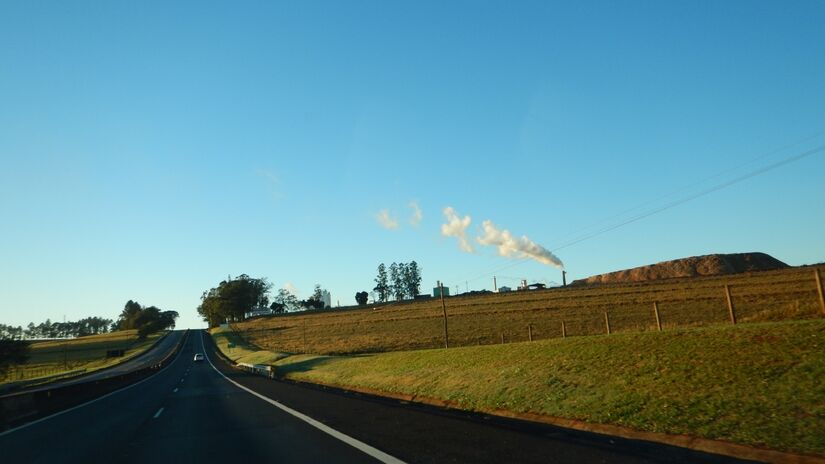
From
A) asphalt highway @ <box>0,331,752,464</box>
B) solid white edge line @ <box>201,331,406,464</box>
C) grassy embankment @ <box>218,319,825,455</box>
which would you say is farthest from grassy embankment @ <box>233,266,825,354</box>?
solid white edge line @ <box>201,331,406,464</box>

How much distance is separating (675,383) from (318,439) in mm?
7482

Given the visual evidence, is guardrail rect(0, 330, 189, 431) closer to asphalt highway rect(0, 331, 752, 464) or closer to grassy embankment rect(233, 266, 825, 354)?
asphalt highway rect(0, 331, 752, 464)

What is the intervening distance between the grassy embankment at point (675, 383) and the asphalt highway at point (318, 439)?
52.7 inches

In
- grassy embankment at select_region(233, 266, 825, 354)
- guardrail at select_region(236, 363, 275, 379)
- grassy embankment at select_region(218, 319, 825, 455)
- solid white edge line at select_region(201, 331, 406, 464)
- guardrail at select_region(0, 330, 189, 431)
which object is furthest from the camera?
grassy embankment at select_region(233, 266, 825, 354)

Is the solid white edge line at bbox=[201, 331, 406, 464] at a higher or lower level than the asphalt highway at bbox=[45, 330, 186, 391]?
higher

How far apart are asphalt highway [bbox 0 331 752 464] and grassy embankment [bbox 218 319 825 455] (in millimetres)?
1339

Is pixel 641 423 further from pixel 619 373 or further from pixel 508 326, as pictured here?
pixel 508 326

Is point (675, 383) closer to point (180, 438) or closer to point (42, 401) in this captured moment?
point (180, 438)

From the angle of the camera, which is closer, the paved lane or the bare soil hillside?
the paved lane

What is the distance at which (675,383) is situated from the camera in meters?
11.7

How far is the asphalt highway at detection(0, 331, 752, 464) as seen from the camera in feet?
26.7

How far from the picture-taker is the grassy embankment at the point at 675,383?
888 centimetres

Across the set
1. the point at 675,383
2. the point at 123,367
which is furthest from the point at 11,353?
the point at 675,383

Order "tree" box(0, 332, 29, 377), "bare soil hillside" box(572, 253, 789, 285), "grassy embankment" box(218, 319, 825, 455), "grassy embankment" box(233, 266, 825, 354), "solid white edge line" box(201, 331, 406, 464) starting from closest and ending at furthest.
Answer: "solid white edge line" box(201, 331, 406, 464), "grassy embankment" box(218, 319, 825, 455), "grassy embankment" box(233, 266, 825, 354), "tree" box(0, 332, 29, 377), "bare soil hillside" box(572, 253, 789, 285)
